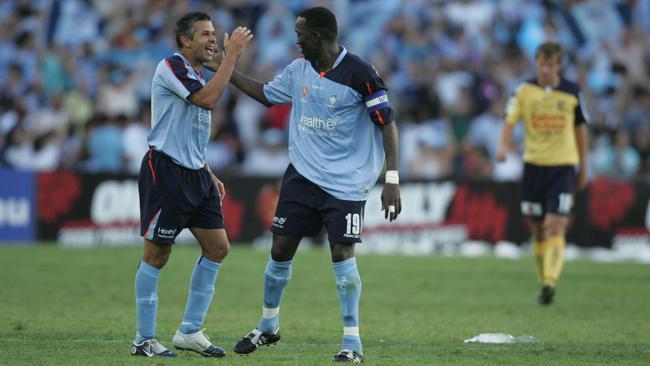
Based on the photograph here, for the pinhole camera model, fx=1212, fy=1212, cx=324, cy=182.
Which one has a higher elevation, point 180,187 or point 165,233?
point 180,187

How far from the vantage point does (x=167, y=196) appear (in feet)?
29.3

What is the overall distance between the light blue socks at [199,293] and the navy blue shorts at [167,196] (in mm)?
340

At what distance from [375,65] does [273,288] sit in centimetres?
1591

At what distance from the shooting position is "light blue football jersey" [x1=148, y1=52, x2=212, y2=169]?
8.87m

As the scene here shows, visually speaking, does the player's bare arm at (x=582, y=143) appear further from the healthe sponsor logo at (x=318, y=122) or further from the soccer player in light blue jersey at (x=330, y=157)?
the healthe sponsor logo at (x=318, y=122)

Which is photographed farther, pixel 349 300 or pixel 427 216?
pixel 427 216

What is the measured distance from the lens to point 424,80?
961 inches

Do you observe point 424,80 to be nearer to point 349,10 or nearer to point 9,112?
point 349,10

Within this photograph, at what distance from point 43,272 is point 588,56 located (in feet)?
46.3

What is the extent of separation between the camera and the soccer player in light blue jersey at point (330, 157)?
895 cm

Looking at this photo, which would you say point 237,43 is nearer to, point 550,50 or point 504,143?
point 550,50

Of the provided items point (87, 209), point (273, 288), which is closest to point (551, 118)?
point (273, 288)

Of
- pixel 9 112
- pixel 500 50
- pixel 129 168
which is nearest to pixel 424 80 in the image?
pixel 500 50

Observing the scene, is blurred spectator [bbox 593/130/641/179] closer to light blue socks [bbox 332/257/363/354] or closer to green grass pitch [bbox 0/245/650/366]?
green grass pitch [bbox 0/245/650/366]
